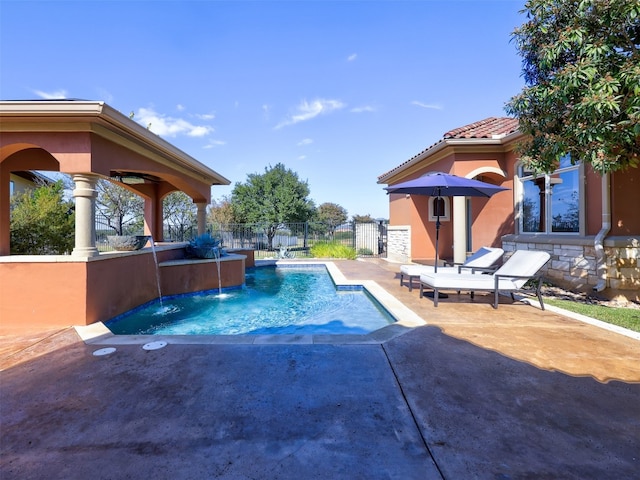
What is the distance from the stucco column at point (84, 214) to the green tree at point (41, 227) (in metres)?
5.28

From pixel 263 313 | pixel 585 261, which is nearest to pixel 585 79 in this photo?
pixel 585 261

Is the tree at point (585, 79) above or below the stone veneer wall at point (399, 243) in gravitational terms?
above

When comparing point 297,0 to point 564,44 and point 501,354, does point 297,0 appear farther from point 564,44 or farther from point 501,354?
point 501,354

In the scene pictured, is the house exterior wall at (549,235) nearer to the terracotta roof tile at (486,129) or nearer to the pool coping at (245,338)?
the terracotta roof tile at (486,129)

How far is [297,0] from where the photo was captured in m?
10.2

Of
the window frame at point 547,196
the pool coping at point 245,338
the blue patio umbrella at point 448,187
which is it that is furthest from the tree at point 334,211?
the pool coping at point 245,338

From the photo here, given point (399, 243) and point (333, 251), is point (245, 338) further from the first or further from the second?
point (333, 251)

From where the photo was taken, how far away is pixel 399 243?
46.6 feet

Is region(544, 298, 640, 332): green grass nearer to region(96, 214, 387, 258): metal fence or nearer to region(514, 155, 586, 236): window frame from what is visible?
region(514, 155, 586, 236): window frame

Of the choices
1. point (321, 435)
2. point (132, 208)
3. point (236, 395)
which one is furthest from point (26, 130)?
point (132, 208)

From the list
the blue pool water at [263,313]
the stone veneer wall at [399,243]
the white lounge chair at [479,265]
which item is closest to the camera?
the blue pool water at [263,313]

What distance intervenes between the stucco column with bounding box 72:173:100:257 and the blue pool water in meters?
1.44

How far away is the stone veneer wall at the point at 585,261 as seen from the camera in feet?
21.2

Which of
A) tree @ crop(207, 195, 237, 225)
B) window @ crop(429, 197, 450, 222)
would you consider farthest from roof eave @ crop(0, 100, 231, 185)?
tree @ crop(207, 195, 237, 225)
